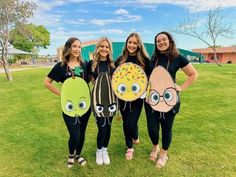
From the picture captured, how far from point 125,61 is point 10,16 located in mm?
14053

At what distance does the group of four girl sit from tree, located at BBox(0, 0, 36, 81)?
13263mm

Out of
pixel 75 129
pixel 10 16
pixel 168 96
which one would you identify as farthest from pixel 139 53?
pixel 10 16

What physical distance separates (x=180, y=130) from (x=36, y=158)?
2.74 metres

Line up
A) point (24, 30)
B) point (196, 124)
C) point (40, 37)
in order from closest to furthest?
point (196, 124)
point (24, 30)
point (40, 37)

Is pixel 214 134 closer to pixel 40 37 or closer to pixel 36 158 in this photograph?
pixel 36 158

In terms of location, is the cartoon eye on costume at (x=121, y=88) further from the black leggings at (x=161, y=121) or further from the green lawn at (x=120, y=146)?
the green lawn at (x=120, y=146)

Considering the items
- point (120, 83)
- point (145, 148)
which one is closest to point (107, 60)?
point (120, 83)

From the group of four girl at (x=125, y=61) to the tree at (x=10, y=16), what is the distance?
1326 cm

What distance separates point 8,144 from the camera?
4535 mm

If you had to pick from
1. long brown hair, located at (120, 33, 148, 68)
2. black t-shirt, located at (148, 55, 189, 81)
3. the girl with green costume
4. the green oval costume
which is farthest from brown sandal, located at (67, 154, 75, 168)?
black t-shirt, located at (148, 55, 189, 81)

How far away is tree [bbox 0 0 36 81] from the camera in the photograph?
15.0m

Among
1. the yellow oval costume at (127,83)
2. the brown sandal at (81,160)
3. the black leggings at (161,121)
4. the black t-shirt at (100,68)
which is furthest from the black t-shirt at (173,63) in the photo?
the brown sandal at (81,160)

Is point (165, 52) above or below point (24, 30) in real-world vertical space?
below

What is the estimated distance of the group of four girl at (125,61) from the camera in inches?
129
